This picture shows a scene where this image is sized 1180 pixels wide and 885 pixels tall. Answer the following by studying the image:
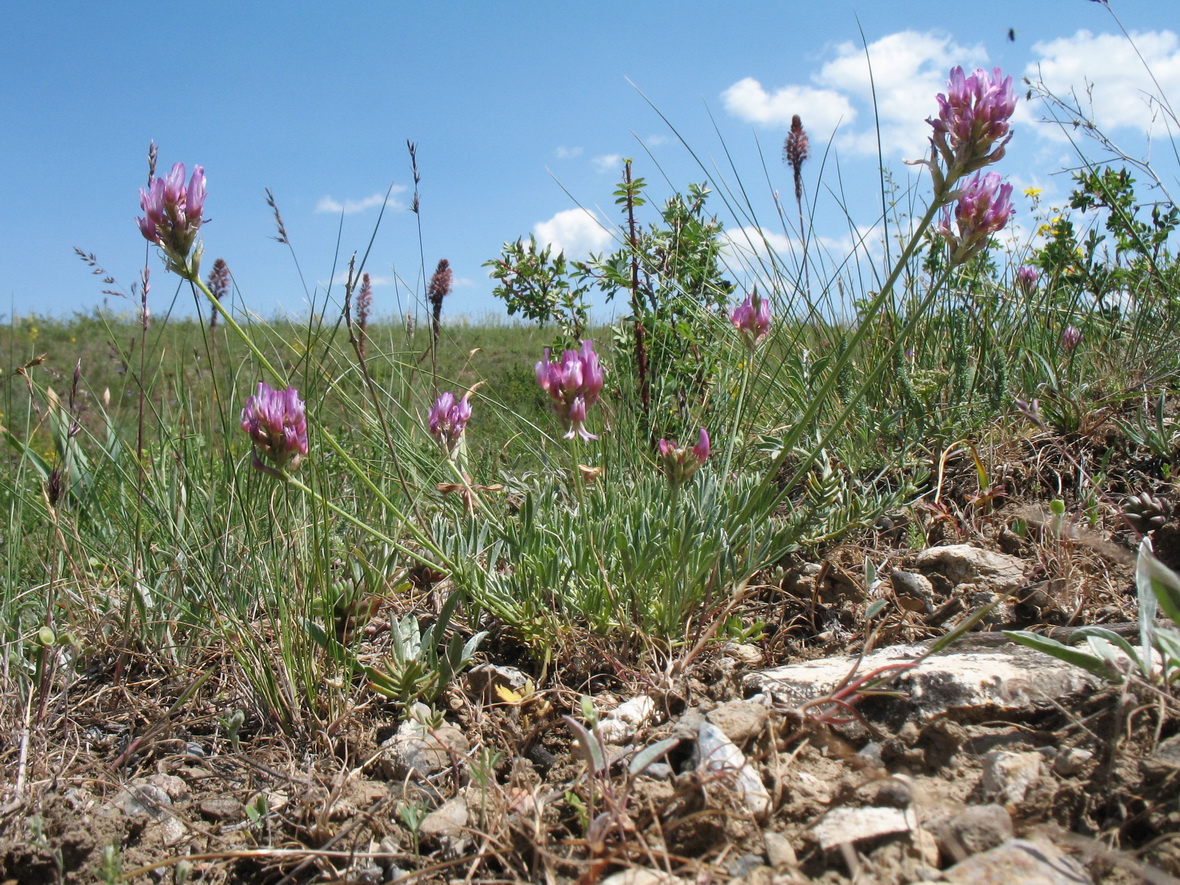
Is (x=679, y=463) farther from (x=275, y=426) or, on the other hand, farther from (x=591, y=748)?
(x=275, y=426)

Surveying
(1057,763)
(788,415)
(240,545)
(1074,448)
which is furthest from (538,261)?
(1057,763)

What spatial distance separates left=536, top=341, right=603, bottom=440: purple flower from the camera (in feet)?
5.74

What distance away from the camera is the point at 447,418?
86.5 inches

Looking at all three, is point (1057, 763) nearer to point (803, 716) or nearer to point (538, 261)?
point (803, 716)

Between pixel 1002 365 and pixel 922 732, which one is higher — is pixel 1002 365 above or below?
above

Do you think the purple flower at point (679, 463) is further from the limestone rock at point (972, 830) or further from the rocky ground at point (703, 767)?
the limestone rock at point (972, 830)

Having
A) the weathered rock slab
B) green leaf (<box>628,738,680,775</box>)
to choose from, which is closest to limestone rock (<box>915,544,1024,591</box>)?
the weathered rock slab

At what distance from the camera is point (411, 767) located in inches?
60.7

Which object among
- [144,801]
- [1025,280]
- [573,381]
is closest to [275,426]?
[573,381]

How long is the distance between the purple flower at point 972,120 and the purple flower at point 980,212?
0.08m

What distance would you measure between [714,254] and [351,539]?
2.06 meters

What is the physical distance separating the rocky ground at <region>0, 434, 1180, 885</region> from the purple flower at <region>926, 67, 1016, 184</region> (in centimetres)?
77

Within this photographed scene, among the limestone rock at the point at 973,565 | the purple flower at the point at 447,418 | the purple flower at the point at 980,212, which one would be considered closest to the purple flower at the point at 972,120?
the purple flower at the point at 980,212

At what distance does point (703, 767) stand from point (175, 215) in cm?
146
